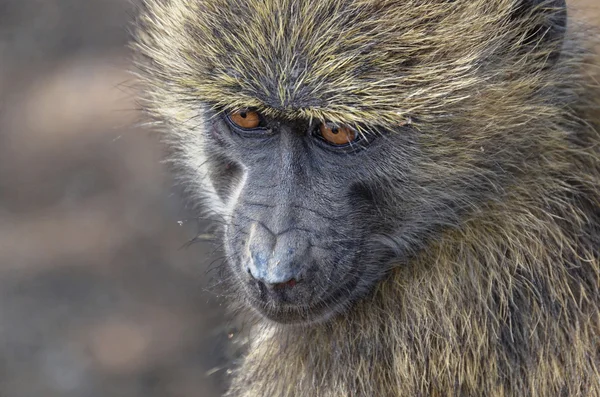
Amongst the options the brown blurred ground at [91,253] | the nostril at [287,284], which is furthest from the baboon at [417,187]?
the brown blurred ground at [91,253]

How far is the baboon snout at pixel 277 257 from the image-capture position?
3055mm

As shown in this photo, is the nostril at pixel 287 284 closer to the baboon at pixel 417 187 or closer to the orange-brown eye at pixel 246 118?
the baboon at pixel 417 187

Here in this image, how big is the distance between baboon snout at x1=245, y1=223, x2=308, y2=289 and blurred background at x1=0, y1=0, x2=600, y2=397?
3.28 m

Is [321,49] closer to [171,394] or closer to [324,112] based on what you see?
[324,112]

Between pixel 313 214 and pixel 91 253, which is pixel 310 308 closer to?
pixel 313 214

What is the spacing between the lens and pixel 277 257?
305 centimetres

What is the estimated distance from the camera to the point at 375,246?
10.9 feet

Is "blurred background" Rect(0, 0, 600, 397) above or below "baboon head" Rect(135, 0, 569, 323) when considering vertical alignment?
below

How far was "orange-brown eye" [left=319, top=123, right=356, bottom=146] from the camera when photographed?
3.19 metres

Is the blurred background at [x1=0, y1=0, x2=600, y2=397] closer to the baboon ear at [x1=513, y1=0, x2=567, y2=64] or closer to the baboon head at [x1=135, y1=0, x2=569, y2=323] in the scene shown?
the baboon head at [x1=135, y1=0, x2=569, y2=323]

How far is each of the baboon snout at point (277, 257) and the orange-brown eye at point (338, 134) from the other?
379 millimetres

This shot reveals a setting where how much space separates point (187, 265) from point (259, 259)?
4.38 meters

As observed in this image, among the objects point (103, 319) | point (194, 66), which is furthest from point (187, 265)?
point (194, 66)

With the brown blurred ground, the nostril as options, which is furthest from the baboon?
the brown blurred ground
